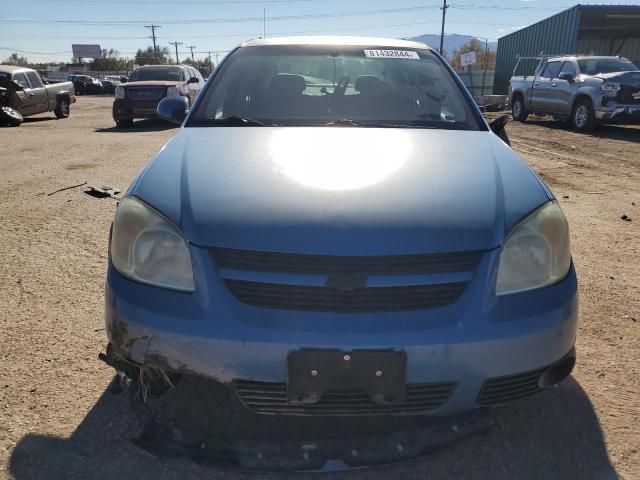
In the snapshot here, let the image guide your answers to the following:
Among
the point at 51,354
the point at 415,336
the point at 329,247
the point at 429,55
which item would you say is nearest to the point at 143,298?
the point at 329,247

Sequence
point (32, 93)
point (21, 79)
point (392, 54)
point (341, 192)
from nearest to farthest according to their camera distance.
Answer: point (341, 192) < point (392, 54) < point (21, 79) < point (32, 93)

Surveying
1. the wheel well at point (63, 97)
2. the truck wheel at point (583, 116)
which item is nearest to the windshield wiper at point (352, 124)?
the truck wheel at point (583, 116)

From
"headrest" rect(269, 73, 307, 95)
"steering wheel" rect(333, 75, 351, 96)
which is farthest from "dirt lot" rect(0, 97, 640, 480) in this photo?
"steering wheel" rect(333, 75, 351, 96)

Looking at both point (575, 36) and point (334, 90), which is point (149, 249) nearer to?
point (334, 90)

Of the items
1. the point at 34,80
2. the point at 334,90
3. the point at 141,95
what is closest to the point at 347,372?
the point at 334,90

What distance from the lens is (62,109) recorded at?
17656 mm

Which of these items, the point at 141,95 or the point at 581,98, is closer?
the point at 581,98

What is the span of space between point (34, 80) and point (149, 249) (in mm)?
16420

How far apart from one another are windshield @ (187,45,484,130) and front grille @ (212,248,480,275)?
1.28 meters

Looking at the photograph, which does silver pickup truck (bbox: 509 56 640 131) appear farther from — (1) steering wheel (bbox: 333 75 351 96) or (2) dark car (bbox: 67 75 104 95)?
(2) dark car (bbox: 67 75 104 95)

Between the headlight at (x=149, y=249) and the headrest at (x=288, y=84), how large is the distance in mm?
1444

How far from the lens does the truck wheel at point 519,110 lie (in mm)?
16188

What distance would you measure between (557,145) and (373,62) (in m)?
8.88

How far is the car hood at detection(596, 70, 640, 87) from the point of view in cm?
1215
